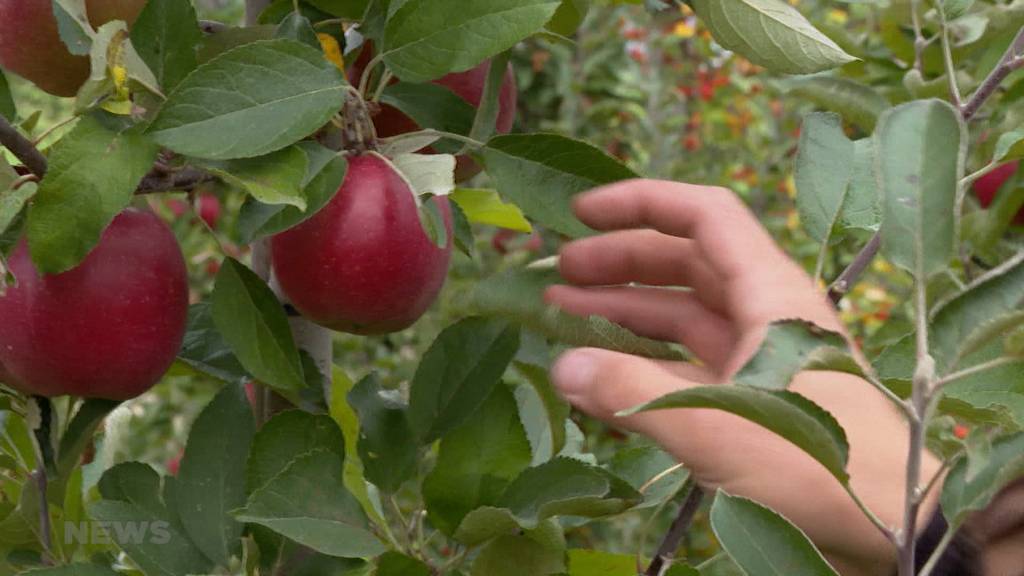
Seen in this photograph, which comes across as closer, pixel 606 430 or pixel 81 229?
pixel 81 229

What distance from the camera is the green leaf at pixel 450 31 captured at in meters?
0.62

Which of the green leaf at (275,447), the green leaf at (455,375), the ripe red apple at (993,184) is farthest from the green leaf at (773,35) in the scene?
the ripe red apple at (993,184)

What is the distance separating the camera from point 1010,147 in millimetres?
683

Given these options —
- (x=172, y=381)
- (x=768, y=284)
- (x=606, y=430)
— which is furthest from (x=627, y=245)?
(x=172, y=381)

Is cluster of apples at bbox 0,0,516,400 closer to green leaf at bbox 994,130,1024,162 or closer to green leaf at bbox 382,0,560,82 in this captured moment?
green leaf at bbox 382,0,560,82

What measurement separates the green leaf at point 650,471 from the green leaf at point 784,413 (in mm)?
319

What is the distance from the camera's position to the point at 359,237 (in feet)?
2.24

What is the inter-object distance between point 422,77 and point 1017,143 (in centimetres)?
34

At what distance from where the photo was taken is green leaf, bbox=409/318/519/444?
2.37 feet

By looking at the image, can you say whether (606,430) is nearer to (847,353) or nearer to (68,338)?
(68,338)

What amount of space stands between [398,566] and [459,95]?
11.3 inches

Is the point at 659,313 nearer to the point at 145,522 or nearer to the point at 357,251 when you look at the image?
the point at 357,251

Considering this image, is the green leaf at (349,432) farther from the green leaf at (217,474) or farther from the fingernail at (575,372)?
the fingernail at (575,372)

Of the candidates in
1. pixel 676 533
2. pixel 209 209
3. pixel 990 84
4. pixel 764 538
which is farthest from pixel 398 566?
pixel 209 209
